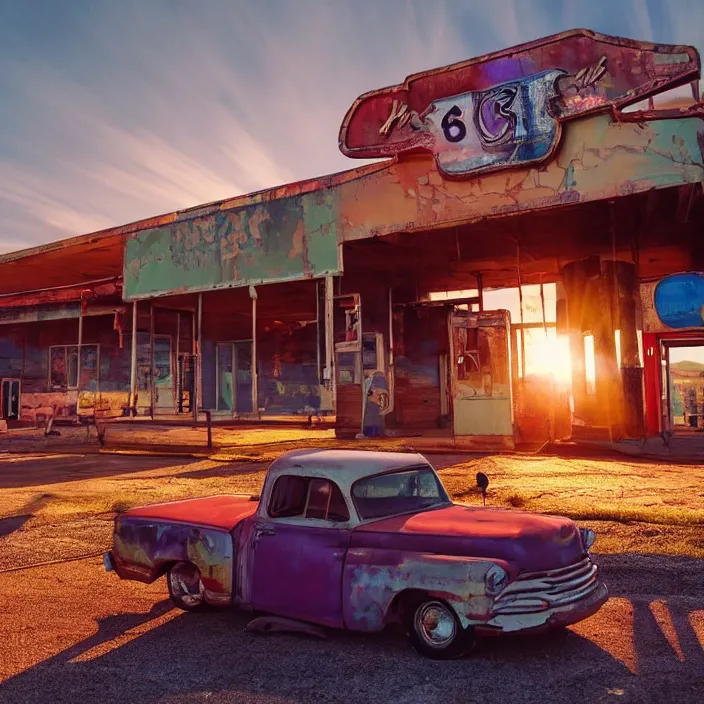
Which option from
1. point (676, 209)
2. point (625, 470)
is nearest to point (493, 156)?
point (676, 209)

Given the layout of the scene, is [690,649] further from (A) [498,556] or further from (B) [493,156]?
(B) [493,156]

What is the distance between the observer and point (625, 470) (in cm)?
1048

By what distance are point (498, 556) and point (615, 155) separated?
9.66 meters

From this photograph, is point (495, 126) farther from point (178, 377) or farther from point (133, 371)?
point (178, 377)

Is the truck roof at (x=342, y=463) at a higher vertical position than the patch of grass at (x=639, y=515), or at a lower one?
higher

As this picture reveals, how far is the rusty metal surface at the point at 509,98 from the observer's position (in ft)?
37.9

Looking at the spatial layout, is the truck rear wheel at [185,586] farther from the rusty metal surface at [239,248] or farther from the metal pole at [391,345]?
the metal pole at [391,345]

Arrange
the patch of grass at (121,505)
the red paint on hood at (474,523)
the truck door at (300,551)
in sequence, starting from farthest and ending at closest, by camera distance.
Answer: the patch of grass at (121,505) < the truck door at (300,551) < the red paint on hood at (474,523)

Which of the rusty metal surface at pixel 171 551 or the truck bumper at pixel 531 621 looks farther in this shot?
the rusty metal surface at pixel 171 551

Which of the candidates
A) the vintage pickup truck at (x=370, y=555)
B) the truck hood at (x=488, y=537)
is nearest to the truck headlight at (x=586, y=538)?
the vintage pickup truck at (x=370, y=555)

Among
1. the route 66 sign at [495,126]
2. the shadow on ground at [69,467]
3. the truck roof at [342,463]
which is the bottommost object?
the shadow on ground at [69,467]

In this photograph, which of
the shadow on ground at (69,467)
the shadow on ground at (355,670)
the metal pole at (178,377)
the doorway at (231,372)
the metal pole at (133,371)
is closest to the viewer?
the shadow on ground at (355,670)

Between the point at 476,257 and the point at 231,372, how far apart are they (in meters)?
10.1

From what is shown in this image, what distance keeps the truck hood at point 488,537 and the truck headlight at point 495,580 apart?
103 mm
